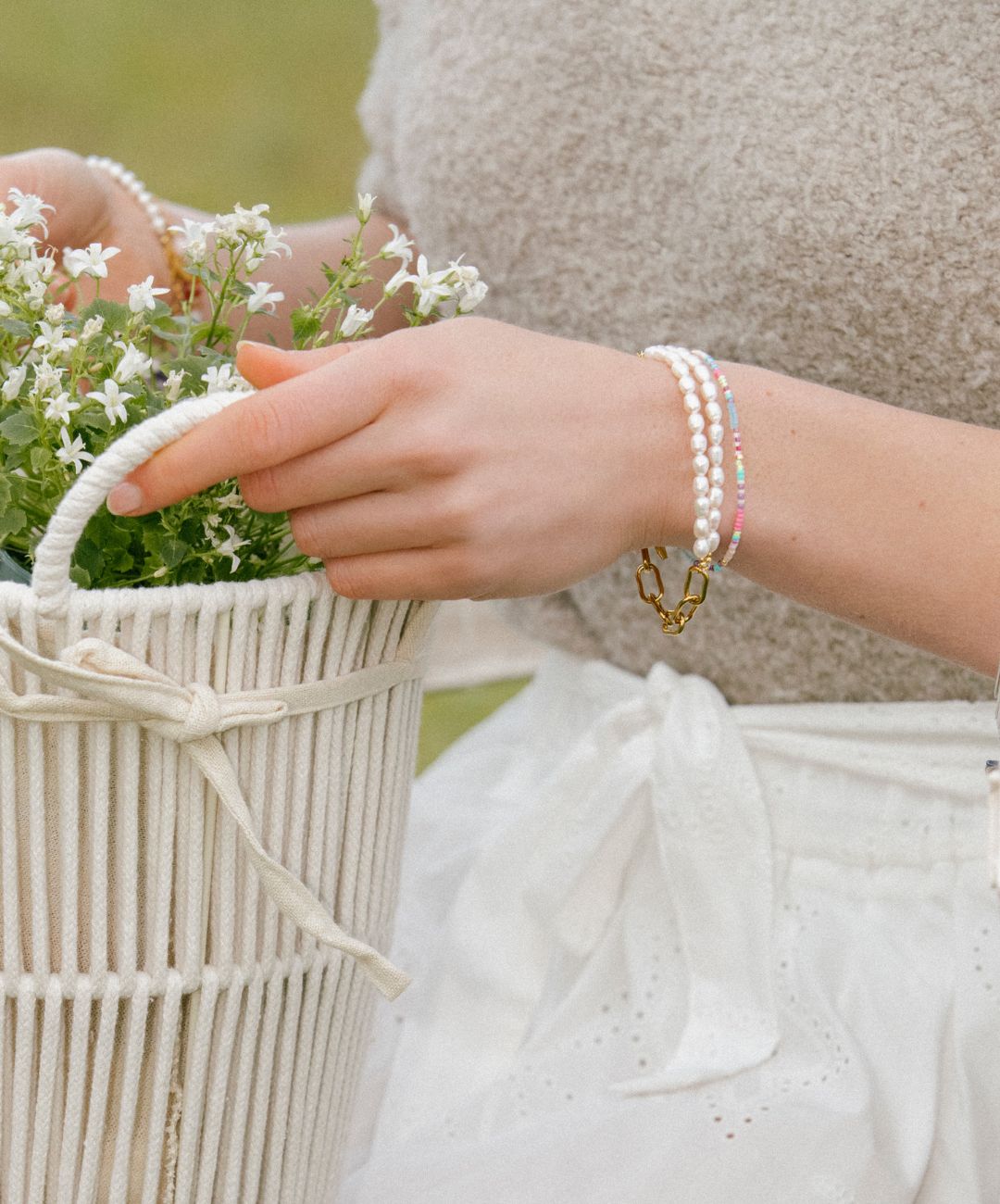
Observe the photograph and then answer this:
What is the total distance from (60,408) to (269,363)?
9cm

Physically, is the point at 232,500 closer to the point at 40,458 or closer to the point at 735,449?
the point at 40,458

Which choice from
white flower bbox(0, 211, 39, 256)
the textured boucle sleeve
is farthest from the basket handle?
the textured boucle sleeve

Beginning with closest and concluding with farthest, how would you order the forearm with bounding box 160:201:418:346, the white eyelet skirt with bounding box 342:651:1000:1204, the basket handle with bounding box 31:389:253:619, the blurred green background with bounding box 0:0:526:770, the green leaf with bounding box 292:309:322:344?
the basket handle with bounding box 31:389:253:619 < the green leaf with bounding box 292:309:322:344 < the white eyelet skirt with bounding box 342:651:1000:1204 < the forearm with bounding box 160:201:418:346 < the blurred green background with bounding box 0:0:526:770

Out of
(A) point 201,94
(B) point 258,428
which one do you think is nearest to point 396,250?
(B) point 258,428

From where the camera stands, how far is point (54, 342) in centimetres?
62

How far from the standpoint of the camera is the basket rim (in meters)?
0.58

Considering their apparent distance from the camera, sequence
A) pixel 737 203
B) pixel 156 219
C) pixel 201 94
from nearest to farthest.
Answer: pixel 737 203, pixel 156 219, pixel 201 94

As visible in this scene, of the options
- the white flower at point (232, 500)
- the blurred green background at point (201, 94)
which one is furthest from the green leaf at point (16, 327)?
the blurred green background at point (201, 94)

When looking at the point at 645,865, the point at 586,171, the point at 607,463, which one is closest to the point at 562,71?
the point at 586,171

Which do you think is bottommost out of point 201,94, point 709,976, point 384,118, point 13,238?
point 709,976

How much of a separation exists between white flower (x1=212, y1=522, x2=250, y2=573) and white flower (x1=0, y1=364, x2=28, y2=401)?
0.33ft

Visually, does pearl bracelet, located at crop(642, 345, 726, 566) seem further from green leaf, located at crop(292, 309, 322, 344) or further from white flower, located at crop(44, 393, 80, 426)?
white flower, located at crop(44, 393, 80, 426)

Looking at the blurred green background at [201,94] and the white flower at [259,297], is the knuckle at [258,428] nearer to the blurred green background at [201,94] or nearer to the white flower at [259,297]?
the white flower at [259,297]

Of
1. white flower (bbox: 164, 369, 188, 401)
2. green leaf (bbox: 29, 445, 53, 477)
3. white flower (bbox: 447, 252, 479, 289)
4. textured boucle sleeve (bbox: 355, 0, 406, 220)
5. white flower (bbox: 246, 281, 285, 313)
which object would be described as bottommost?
green leaf (bbox: 29, 445, 53, 477)
